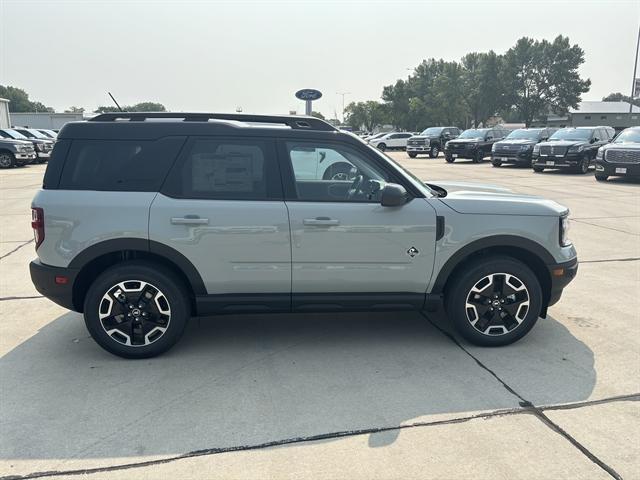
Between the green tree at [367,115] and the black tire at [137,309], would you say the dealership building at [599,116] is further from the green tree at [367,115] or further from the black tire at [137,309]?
the black tire at [137,309]

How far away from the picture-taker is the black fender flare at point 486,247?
397cm

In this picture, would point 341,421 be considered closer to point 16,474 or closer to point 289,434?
point 289,434

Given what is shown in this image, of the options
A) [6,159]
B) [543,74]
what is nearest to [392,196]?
[6,159]

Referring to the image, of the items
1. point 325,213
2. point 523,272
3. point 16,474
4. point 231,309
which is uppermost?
point 325,213

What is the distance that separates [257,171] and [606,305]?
12.6ft

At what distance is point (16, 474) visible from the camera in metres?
2.57

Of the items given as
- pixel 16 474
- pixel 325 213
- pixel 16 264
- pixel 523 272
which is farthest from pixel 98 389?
pixel 16 264

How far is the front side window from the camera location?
154 inches

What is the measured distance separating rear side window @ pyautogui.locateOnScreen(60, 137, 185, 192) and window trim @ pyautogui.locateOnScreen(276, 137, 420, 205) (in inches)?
30.8

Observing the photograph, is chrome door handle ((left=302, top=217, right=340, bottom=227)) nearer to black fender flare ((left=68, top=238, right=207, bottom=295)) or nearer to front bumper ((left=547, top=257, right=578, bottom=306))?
black fender flare ((left=68, top=238, right=207, bottom=295))

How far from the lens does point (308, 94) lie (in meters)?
9.48

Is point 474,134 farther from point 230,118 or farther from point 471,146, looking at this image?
point 230,118

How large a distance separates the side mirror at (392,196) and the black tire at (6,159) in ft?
78.4

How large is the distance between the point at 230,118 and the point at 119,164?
0.94 metres
